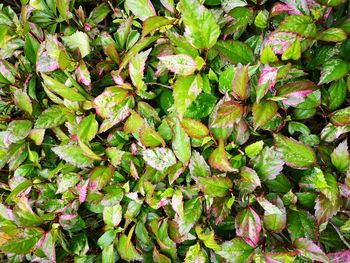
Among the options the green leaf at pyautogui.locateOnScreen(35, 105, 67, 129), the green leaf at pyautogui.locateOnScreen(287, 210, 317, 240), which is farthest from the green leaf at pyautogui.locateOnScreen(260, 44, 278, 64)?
the green leaf at pyautogui.locateOnScreen(35, 105, 67, 129)

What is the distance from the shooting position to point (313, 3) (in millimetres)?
1060

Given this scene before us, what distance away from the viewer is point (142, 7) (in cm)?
114

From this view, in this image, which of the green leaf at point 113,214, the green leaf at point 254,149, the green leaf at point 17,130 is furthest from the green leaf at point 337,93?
the green leaf at point 17,130

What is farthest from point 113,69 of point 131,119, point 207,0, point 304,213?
point 304,213

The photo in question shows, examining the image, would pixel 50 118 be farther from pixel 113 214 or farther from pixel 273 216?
pixel 273 216

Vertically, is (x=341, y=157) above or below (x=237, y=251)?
above

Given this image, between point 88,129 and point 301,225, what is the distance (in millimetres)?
713

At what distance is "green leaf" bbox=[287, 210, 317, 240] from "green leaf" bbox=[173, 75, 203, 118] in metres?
0.45

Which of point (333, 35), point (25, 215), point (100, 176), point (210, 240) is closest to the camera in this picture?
point (333, 35)

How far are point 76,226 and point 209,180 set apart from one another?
55 centimetres

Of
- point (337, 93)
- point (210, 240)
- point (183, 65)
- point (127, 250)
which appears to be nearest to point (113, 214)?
point (127, 250)

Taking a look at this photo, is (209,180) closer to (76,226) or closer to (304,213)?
(304,213)

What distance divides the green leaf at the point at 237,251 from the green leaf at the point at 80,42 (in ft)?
2.47

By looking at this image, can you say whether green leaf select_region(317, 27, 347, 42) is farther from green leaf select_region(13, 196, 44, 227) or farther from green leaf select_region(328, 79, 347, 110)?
green leaf select_region(13, 196, 44, 227)
